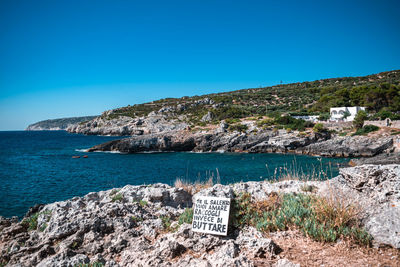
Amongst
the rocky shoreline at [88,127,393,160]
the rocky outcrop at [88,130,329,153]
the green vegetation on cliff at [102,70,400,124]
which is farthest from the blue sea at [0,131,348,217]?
the green vegetation on cliff at [102,70,400,124]

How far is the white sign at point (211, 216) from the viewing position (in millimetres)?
4066

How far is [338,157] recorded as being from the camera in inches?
1192

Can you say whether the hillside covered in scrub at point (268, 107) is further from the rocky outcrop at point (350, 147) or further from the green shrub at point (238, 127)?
the rocky outcrop at point (350, 147)

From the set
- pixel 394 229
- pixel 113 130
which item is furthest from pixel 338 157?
pixel 113 130

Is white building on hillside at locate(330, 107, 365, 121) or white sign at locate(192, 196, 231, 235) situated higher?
white building on hillside at locate(330, 107, 365, 121)

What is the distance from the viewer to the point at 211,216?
4242 millimetres

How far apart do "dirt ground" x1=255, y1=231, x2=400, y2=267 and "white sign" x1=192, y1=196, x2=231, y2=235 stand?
874 mm

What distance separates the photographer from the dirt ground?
10.5 feet

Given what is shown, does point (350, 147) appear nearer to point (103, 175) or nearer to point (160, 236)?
point (103, 175)

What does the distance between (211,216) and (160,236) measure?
1219 mm

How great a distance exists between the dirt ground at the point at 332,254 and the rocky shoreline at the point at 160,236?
9 cm

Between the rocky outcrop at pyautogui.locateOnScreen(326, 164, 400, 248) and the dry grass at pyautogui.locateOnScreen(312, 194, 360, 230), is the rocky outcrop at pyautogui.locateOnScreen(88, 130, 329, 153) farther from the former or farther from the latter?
the dry grass at pyautogui.locateOnScreen(312, 194, 360, 230)

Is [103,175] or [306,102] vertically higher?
[306,102]

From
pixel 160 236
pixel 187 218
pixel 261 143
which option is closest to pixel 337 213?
pixel 187 218
